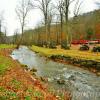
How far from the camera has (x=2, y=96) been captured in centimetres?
1022

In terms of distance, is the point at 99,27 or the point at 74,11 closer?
the point at 74,11

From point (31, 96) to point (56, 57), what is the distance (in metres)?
25.0

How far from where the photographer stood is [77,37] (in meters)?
130

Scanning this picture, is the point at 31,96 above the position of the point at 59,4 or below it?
below

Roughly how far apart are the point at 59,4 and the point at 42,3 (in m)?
5.94

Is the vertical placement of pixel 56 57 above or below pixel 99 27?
below

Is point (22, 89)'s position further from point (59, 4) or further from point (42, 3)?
point (42, 3)

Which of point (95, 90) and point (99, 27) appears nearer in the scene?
point (95, 90)

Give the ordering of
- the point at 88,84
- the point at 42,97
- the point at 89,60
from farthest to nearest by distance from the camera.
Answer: the point at 89,60
the point at 88,84
the point at 42,97

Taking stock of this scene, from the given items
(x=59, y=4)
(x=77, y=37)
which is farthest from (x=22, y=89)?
(x=77, y=37)

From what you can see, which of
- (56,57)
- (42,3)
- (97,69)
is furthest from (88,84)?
(42,3)

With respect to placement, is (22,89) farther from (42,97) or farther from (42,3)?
(42,3)

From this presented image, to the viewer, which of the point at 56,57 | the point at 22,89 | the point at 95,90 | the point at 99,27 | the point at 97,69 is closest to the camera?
the point at 22,89

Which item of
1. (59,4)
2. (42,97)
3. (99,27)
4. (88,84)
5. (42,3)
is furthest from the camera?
(99,27)
